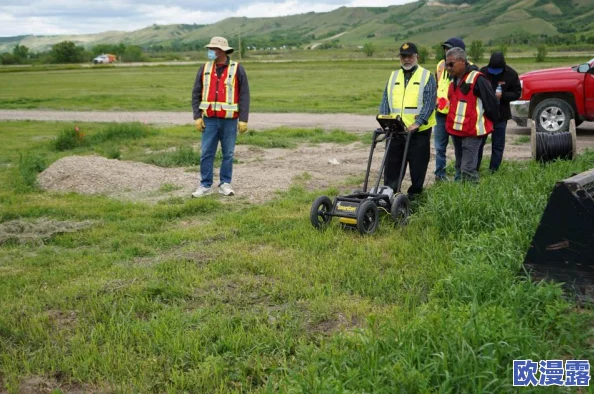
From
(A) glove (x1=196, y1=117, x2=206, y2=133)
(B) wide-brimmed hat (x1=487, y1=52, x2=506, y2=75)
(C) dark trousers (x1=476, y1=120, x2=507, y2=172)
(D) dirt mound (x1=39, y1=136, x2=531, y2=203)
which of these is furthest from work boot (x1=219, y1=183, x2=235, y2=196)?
(B) wide-brimmed hat (x1=487, y1=52, x2=506, y2=75)

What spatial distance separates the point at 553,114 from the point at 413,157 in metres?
7.11

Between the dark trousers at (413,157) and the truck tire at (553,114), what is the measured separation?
674 cm

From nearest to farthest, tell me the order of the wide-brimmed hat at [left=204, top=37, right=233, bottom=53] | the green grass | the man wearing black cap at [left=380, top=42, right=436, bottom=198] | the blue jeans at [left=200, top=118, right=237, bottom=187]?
the green grass < the man wearing black cap at [left=380, top=42, right=436, bottom=198] < the wide-brimmed hat at [left=204, top=37, right=233, bottom=53] < the blue jeans at [left=200, top=118, right=237, bottom=187]

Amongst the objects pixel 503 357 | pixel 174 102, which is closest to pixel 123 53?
pixel 174 102

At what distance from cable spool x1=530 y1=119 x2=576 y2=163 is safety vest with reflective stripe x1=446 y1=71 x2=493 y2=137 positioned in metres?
2.15

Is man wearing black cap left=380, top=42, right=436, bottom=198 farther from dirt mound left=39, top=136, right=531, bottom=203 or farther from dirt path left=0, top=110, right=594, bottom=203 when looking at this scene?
dirt path left=0, top=110, right=594, bottom=203

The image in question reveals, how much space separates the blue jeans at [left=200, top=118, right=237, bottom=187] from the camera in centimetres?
939

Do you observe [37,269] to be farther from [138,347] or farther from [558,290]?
[558,290]

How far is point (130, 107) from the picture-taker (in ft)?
86.7

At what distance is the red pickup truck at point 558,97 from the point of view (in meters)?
13.0

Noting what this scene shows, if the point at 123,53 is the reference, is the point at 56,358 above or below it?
below

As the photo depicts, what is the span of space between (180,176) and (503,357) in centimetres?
792

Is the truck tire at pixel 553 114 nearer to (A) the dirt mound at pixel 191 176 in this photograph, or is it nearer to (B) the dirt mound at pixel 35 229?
(A) the dirt mound at pixel 191 176

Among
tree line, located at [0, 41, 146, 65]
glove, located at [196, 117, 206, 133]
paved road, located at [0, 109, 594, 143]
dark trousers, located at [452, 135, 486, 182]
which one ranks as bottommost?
paved road, located at [0, 109, 594, 143]
